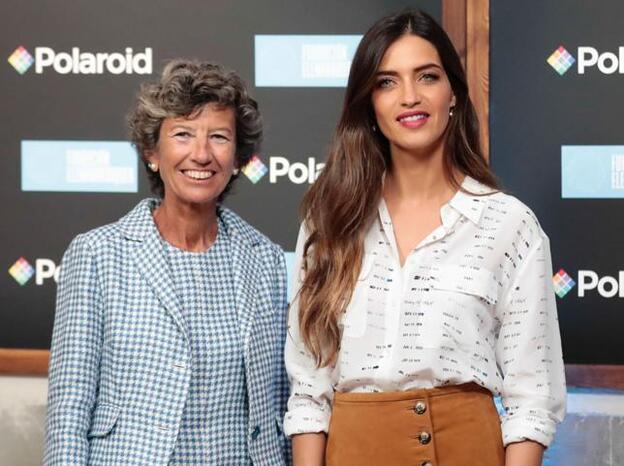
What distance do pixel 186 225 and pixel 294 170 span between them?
103cm

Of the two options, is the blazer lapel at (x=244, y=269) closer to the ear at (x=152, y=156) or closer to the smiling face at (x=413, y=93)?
the ear at (x=152, y=156)

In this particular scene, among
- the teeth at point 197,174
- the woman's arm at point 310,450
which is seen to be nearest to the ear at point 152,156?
the teeth at point 197,174

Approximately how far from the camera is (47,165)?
3.63m

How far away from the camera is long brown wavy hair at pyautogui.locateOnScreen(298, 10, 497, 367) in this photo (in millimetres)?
2342

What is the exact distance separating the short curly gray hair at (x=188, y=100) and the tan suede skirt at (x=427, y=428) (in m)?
0.74

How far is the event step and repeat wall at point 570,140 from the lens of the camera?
3.43 meters

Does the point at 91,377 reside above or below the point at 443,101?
below

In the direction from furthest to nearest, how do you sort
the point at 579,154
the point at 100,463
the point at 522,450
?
1. the point at 579,154
2. the point at 100,463
3. the point at 522,450

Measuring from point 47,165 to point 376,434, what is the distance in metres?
1.80

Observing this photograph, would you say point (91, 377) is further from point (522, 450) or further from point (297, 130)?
point (297, 130)

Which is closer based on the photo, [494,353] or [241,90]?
[494,353]

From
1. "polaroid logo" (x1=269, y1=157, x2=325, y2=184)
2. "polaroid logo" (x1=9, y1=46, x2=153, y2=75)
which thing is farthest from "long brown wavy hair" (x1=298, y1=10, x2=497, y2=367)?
"polaroid logo" (x1=9, y1=46, x2=153, y2=75)

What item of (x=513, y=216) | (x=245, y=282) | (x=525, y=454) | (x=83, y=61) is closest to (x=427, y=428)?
(x=525, y=454)

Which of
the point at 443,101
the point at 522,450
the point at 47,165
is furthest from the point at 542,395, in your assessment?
the point at 47,165
